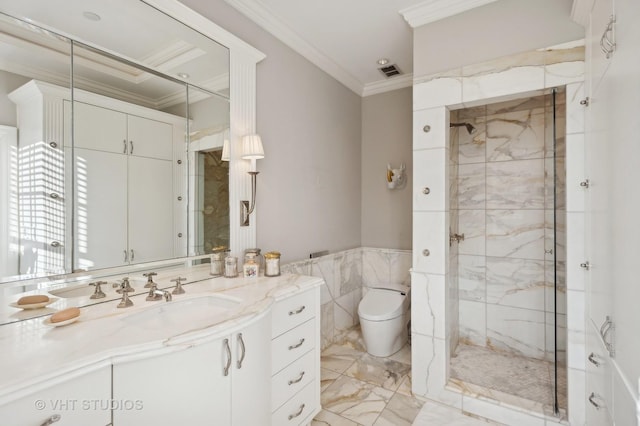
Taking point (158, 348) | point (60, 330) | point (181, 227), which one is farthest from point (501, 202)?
point (60, 330)

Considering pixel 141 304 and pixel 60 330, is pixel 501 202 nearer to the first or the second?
pixel 141 304

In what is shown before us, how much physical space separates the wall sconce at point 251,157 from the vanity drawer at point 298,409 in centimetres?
107

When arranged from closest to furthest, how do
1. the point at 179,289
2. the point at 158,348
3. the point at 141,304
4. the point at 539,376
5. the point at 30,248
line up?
the point at 158,348, the point at 30,248, the point at 141,304, the point at 179,289, the point at 539,376

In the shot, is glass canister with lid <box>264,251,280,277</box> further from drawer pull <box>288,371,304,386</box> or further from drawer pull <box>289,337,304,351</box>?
drawer pull <box>288,371,304,386</box>

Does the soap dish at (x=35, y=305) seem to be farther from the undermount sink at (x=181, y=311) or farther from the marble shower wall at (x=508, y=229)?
the marble shower wall at (x=508, y=229)

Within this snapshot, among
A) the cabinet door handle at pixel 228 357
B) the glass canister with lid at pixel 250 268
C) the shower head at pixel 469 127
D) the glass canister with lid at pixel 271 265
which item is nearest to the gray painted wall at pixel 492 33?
the shower head at pixel 469 127

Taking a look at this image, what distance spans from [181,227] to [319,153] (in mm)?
1468

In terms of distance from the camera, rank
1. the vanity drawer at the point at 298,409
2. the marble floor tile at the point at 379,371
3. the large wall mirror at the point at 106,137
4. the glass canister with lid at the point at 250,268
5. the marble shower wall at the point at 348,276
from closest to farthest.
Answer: the large wall mirror at the point at 106,137 → the vanity drawer at the point at 298,409 → the glass canister with lid at the point at 250,268 → the marble floor tile at the point at 379,371 → the marble shower wall at the point at 348,276

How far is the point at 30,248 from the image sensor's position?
1198 mm

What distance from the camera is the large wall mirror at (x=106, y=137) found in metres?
1.17

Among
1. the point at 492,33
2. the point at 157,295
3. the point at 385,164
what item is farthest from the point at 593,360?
the point at 385,164

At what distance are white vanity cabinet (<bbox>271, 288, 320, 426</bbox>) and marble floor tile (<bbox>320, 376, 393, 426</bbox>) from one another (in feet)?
0.86

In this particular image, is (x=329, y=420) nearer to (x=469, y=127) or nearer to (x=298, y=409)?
(x=298, y=409)

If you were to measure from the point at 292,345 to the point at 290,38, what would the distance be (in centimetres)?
219
